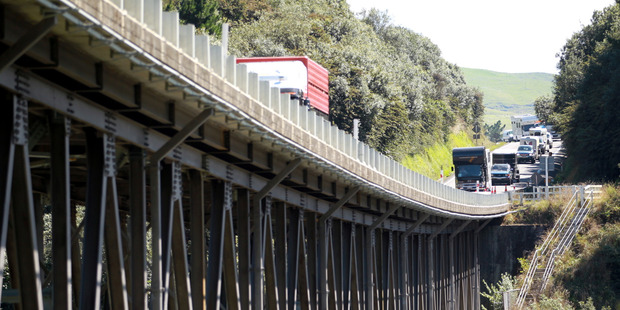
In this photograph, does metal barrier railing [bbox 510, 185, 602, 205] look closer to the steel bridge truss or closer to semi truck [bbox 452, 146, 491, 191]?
semi truck [bbox 452, 146, 491, 191]

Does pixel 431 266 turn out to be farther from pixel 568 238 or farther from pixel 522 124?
pixel 522 124

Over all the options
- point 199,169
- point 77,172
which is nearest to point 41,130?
point 199,169

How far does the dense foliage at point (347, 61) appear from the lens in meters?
81.8

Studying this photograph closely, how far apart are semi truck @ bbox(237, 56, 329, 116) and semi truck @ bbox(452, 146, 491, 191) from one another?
32.4m

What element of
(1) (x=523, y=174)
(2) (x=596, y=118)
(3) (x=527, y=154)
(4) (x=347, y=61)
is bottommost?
(1) (x=523, y=174)

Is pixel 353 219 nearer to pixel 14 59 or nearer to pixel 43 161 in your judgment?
pixel 43 161

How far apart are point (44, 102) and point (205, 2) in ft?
237

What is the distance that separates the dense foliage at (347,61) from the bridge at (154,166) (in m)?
43.6

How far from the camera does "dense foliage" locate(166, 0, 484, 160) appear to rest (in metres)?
81.8

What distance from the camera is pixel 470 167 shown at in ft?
248

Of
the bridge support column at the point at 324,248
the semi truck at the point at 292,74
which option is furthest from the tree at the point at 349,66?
the bridge support column at the point at 324,248

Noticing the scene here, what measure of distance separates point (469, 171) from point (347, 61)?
14.2 m

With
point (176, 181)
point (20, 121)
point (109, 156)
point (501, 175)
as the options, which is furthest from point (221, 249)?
point (501, 175)

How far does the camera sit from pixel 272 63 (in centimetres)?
4072
